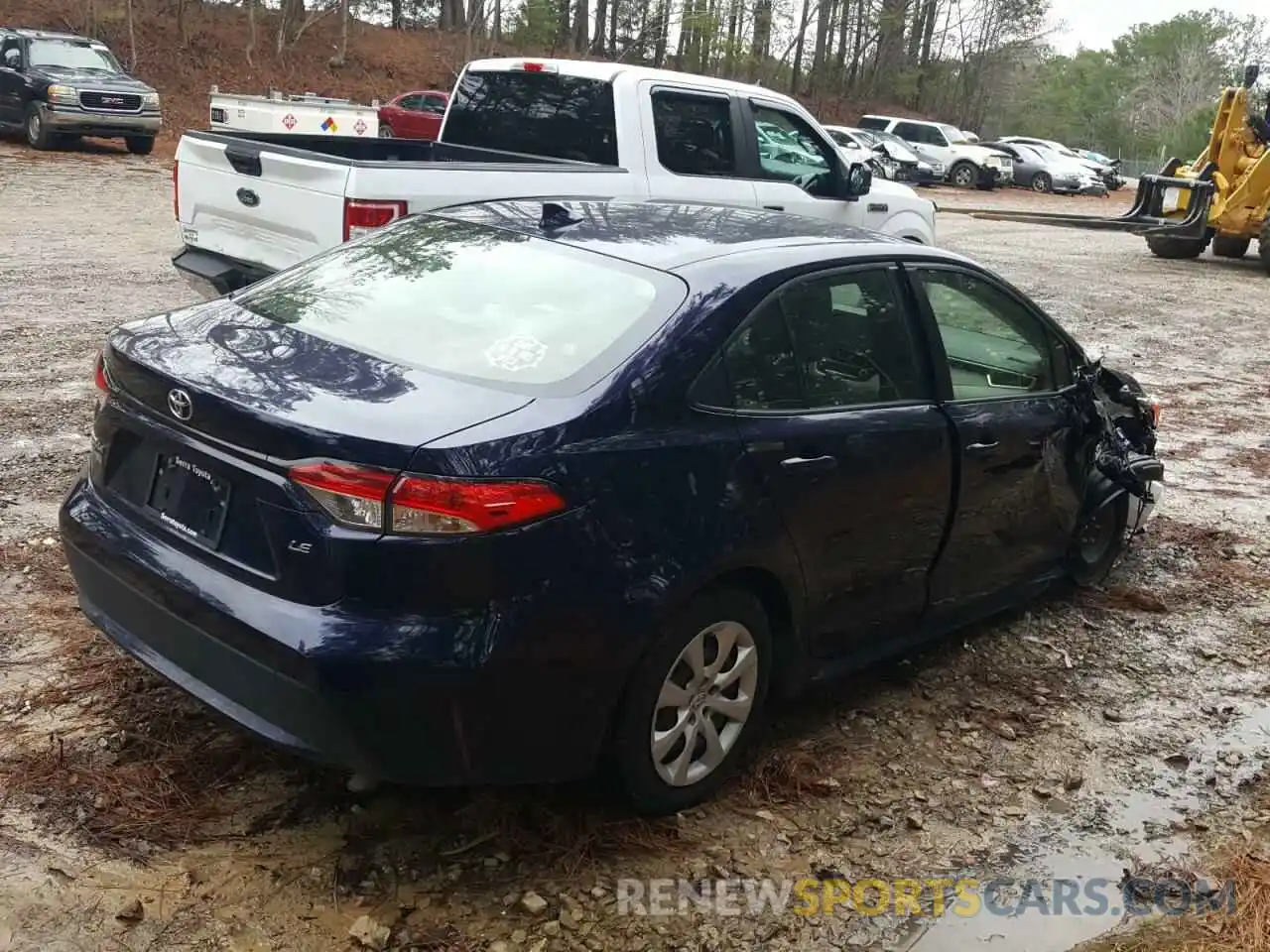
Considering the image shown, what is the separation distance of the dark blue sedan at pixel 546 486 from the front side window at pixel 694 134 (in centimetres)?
393

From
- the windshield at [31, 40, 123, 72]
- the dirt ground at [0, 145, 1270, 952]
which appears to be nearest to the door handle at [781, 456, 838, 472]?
the dirt ground at [0, 145, 1270, 952]

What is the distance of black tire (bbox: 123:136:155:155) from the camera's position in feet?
73.3

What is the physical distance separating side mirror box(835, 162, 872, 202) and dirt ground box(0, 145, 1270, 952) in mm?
4136

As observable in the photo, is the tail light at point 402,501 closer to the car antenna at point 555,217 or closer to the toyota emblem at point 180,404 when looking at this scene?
the toyota emblem at point 180,404

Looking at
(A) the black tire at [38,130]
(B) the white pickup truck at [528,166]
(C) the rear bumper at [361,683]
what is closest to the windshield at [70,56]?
(A) the black tire at [38,130]

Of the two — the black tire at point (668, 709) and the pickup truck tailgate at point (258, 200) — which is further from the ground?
the pickup truck tailgate at point (258, 200)

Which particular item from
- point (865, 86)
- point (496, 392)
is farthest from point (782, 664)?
point (865, 86)

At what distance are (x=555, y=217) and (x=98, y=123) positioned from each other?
2025 cm

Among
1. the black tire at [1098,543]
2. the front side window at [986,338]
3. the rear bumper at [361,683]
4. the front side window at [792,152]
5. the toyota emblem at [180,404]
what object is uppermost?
the front side window at [792,152]

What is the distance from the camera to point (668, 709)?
11.0ft

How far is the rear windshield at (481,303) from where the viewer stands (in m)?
3.31

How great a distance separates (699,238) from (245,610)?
184 centimetres

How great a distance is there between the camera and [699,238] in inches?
154

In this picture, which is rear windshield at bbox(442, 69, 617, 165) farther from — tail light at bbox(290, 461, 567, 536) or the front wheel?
the front wheel
